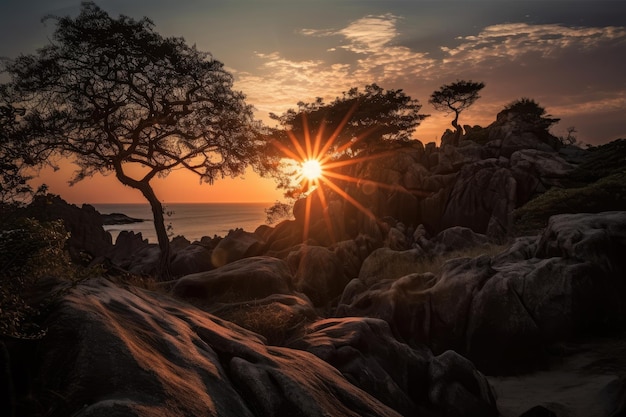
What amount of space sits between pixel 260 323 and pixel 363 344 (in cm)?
321

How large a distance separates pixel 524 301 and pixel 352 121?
29.0 metres

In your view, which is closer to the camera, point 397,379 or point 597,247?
point 397,379

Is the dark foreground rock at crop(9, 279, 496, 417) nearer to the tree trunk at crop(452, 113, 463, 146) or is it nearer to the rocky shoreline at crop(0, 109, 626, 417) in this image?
the rocky shoreline at crop(0, 109, 626, 417)

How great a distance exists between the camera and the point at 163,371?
4.75 meters

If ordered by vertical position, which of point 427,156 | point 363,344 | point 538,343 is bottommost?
point 538,343

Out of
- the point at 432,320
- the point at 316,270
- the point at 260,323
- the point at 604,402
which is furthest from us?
the point at 316,270

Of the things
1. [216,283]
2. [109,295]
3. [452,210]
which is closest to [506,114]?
[452,210]

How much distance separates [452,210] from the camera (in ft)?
120

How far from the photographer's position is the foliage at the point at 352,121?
4109 cm

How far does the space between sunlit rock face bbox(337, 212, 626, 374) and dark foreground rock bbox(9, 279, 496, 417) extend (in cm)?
702

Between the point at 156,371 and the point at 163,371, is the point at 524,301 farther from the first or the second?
the point at 156,371

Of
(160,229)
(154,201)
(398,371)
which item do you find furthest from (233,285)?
(154,201)

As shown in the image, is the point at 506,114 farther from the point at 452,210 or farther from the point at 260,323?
the point at 260,323

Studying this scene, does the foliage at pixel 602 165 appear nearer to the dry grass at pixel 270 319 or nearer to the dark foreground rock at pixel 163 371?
the dry grass at pixel 270 319
